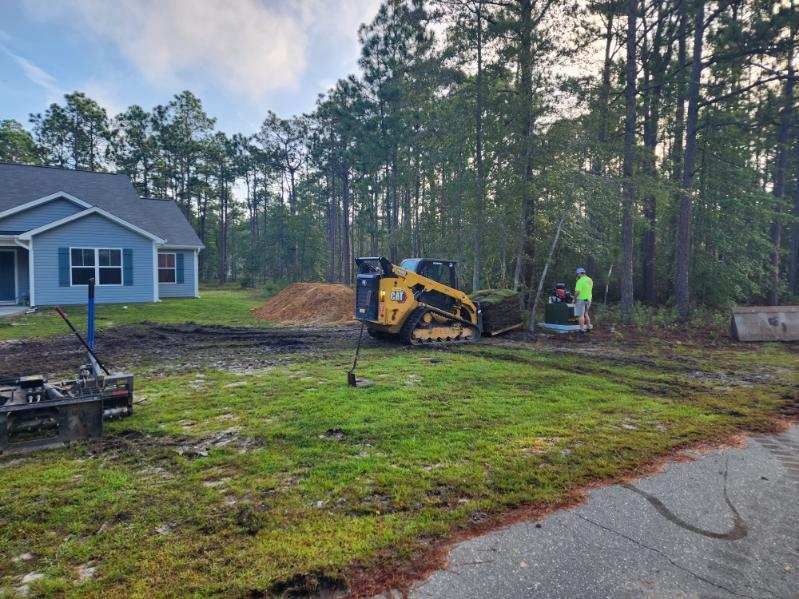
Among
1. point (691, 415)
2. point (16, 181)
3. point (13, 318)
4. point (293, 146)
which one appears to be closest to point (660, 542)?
point (691, 415)

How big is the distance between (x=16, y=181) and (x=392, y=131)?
17788mm

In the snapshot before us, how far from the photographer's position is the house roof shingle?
18.9 m

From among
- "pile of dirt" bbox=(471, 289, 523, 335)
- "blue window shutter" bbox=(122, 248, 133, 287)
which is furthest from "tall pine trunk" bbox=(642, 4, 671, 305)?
"blue window shutter" bbox=(122, 248, 133, 287)

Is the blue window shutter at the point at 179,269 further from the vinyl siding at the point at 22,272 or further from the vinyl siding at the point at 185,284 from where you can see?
the vinyl siding at the point at 22,272

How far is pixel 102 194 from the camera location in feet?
68.9

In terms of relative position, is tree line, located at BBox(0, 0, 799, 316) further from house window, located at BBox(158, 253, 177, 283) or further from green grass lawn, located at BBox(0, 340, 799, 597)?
house window, located at BBox(158, 253, 177, 283)

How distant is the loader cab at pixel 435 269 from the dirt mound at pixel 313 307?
16.8ft

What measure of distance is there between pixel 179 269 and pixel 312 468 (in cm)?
2020

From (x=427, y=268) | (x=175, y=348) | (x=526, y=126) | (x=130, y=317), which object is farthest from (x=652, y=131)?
(x=130, y=317)

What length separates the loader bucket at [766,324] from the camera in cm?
1144

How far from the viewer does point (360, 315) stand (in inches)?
414

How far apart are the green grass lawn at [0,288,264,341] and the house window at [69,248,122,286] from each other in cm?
121

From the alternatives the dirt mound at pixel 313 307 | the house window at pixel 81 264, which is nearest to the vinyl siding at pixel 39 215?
the house window at pixel 81 264

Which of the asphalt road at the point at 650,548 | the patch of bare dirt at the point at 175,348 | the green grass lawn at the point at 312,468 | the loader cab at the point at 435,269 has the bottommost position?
the asphalt road at the point at 650,548
